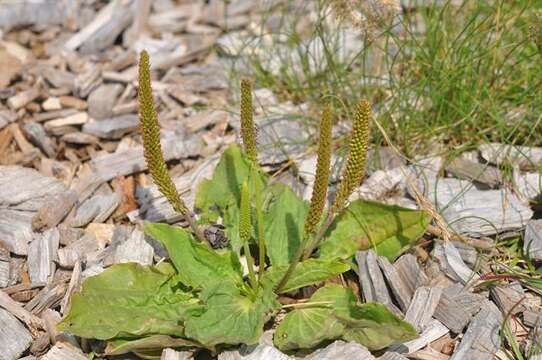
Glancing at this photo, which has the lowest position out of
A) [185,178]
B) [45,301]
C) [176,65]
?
[45,301]

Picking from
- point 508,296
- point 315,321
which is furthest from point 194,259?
point 508,296

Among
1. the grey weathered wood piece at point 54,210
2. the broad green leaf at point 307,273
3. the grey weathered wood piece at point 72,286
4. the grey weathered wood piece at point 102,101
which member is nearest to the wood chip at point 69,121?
the grey weathered wood piece at point 102,101

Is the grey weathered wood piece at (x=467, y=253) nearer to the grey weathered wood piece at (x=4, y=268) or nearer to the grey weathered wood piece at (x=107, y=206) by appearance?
the grey weathered wood piece at (x=107, y=206)

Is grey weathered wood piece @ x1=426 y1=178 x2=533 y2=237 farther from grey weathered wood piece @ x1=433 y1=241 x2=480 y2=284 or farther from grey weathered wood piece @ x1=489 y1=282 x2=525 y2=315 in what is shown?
grey weathered wood piece @ x1=489 y1=282 x2=525 y2=315

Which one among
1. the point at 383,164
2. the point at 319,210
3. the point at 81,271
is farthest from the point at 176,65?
the point at 319,210

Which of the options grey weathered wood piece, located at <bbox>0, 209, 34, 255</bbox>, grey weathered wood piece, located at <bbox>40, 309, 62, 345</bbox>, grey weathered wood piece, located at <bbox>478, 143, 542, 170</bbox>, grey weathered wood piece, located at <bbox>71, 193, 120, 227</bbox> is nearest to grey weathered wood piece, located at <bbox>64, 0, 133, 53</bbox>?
grey weathered wood piece, located at <bbox>71, 193, 120, 227</bbox>

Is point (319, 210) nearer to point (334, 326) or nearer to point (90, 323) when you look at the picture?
point (334, 326)

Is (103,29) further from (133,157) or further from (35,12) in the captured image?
(133,157)
